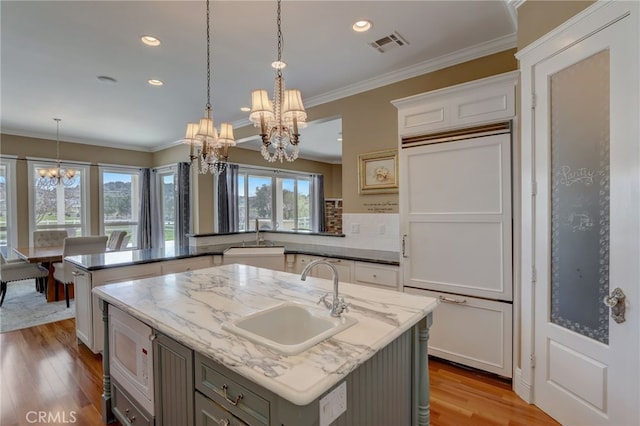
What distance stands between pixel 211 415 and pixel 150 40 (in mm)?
2914

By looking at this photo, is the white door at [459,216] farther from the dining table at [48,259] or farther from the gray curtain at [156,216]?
the gray curtain at [156,216]

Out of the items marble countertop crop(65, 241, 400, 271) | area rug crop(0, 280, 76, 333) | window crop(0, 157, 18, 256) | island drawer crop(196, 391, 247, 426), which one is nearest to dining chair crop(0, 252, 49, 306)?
area rug crop(0, 280, 76, 333)

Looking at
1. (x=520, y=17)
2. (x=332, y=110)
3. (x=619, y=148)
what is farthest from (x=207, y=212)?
(x=619, y=148)

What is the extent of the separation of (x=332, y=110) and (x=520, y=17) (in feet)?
7.11

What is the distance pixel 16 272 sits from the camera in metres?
4.43

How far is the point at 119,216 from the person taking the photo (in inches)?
276

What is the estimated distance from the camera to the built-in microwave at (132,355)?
1584 millimetres

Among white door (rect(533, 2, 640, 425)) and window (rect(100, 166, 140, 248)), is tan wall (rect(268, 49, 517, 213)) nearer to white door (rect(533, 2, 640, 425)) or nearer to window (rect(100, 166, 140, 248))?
white door (rect(533, 2, 640, 425))

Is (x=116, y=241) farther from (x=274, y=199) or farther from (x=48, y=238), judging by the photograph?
(x=274, y=199)

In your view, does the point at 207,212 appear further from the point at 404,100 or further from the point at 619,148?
the point at 619,148

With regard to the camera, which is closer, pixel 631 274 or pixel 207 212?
pixel 631 274

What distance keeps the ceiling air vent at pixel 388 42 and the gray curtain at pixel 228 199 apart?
4.34 m

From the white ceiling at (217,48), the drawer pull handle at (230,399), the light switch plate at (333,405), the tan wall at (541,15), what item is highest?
the white ceiling at (217,48)

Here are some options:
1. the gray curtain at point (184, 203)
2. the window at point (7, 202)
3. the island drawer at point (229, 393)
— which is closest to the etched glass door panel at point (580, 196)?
the island drawer at point (229, 393)
